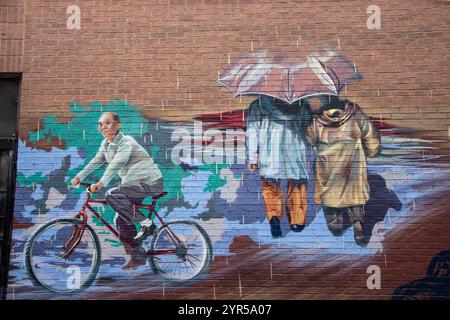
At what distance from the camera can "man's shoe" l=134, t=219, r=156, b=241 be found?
8227mm

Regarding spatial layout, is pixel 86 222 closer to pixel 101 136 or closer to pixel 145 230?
pixel 145 230

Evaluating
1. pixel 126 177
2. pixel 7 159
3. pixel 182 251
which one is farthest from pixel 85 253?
pixel 7 159

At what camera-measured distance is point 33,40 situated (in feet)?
28.4

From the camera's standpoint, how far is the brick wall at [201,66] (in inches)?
327

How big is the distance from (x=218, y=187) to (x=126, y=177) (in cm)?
128

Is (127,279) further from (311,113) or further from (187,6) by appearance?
(187,6)

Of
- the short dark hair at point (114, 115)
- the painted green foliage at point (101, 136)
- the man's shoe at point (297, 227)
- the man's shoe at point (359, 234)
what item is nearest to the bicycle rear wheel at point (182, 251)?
the painted green foliage at point (101, 136)

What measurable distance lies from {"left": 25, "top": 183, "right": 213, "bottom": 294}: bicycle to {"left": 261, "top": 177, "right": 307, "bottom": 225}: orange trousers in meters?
0.97

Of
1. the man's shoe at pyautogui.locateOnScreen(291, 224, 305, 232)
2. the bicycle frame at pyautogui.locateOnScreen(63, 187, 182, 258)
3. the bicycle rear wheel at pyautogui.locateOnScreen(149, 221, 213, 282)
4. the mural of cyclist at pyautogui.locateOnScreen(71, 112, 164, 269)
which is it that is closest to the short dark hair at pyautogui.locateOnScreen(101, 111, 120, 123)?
the mural of cyclist at pyautogui.locateOnScreen(71, 112, 164, 269)

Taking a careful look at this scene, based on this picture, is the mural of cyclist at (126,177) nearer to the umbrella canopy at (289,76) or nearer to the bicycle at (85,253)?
the bicycle at (85,253)

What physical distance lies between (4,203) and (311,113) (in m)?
4.41

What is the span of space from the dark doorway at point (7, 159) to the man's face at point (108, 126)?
1.21m

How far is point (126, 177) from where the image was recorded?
840cm

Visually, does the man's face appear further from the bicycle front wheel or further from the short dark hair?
the bicycle front wheel
